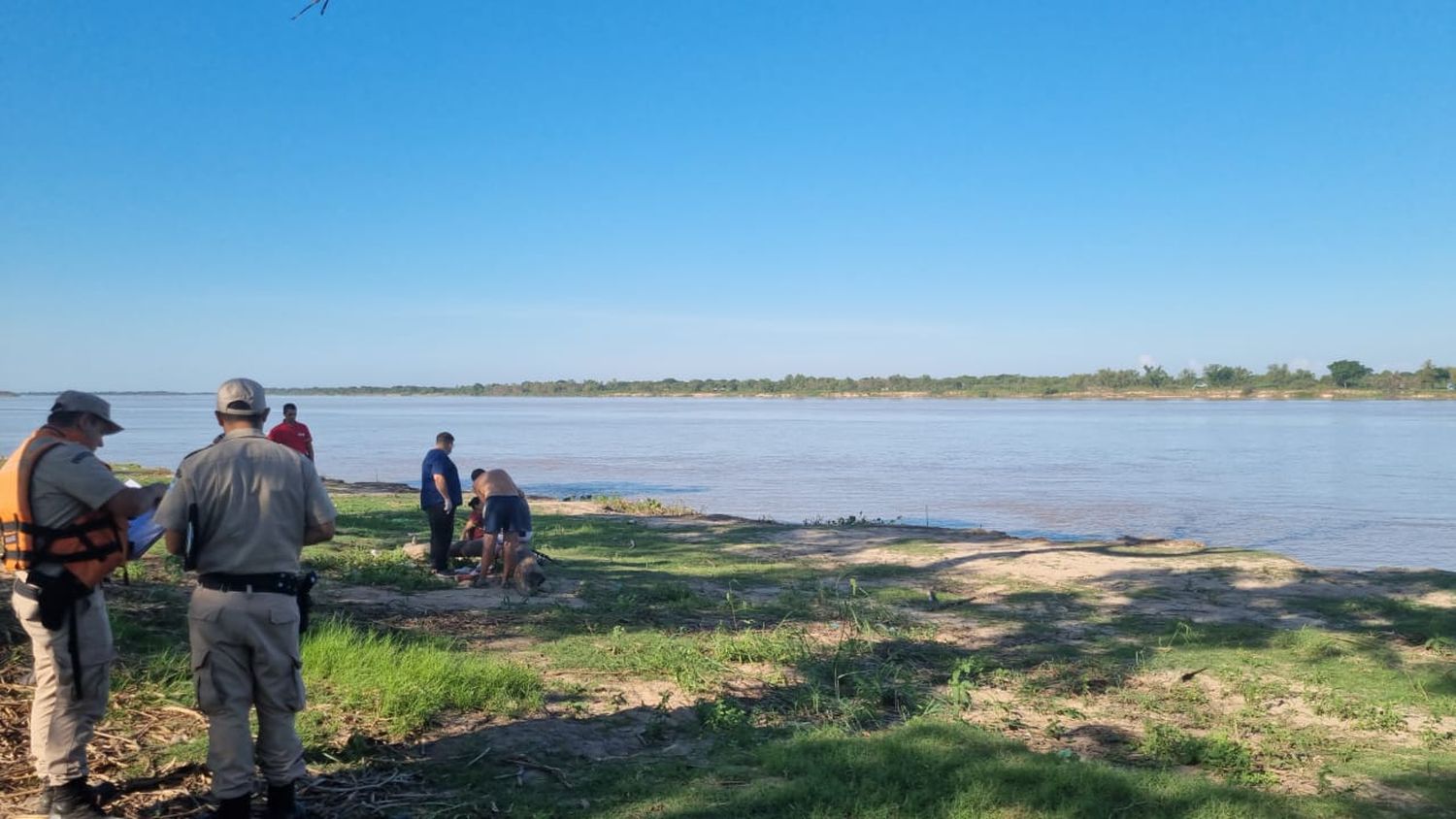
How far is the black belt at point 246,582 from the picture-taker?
13.1 ft

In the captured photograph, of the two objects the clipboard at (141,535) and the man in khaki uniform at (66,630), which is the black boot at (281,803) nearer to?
Result: the man in khaki uniform at (66,630)

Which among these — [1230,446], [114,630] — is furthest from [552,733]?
[1230,446]

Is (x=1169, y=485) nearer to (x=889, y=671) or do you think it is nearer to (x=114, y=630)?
(x=889, y=671)

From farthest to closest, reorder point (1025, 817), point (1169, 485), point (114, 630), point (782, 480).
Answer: point (782, 480), point (1169, 485), point (114, 630), point (1025, 817)

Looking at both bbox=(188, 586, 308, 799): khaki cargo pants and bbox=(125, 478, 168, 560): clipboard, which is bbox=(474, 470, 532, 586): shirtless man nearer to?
bbox=(125, 478, 168, 560): clipboard

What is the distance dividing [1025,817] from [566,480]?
1044 inches

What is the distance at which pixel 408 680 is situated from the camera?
5.77m

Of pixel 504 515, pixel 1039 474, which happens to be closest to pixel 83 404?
pixel 504 515

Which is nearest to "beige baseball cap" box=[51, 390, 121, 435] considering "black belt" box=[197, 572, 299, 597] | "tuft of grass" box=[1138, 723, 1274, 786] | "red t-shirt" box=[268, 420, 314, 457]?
"black belt" box=[197, 572, 299, 597]

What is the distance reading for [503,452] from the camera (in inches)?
1673

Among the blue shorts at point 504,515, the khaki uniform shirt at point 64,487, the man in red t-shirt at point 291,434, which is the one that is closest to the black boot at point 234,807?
the khaki uniform shirt at point 64,487

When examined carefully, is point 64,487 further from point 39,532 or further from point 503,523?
point 503,523

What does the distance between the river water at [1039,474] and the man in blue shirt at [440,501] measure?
422 inches

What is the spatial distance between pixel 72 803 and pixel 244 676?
36.9 inches
